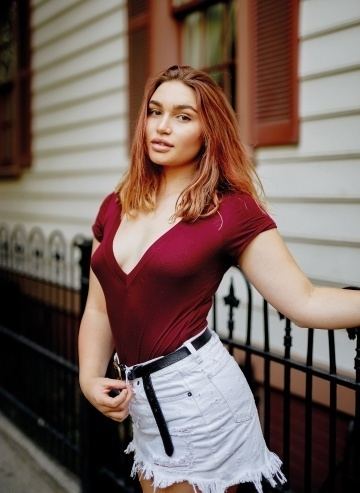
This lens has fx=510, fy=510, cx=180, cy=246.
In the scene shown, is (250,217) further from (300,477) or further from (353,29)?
(300,477)

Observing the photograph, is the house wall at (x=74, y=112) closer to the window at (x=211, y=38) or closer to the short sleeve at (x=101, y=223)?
the window at (x=211, y=38)

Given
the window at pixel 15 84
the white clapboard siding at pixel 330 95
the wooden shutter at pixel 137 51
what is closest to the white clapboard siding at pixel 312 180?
the white clapboard siding at pixel 330 95

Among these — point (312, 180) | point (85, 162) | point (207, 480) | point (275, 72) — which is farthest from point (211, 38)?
point (207, 480)

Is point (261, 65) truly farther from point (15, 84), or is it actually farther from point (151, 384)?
point (15, 84)

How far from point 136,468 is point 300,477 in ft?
7.54

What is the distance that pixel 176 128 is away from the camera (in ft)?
5.11

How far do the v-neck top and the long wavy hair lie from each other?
46 millimetres

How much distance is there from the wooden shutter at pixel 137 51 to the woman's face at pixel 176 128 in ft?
10.1

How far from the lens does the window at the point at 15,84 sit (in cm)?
685

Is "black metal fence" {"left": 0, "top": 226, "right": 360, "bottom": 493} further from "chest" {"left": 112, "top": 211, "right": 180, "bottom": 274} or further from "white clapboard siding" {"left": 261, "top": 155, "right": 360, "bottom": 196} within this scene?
"white clapboard siding" {"left": 261, "top": 155, "right": 360, "bottom": 196}

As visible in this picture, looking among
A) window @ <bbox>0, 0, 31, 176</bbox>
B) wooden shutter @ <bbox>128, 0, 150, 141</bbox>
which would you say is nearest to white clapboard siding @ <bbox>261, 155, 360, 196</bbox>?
wooden shutter @ <bbox>128, 0, 150, 141</bbox>

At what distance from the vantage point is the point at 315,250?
335cm

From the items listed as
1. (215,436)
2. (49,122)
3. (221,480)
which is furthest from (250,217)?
(49,122)

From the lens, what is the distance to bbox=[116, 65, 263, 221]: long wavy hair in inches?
59.2
